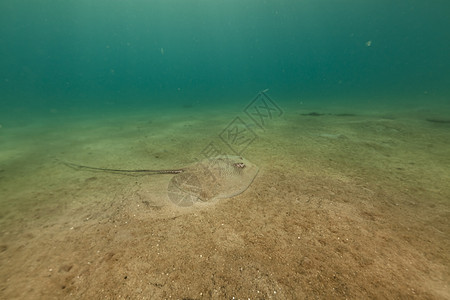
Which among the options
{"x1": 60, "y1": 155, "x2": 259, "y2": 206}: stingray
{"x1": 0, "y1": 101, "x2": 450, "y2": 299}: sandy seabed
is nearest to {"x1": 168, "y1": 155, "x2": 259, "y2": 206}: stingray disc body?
{"x1": 60, "y1": 155, "x2": 259, "y2": 206}: stingray

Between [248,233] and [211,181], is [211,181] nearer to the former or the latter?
[211,181]

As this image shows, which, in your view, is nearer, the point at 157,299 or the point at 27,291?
the point at 157,299

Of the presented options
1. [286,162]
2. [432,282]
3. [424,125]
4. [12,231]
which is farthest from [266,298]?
[424,125]

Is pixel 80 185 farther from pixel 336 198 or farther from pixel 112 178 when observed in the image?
pixel 336 198

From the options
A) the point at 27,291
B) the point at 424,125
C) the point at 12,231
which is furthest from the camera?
the point at 424,125

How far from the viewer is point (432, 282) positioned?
1925 mm

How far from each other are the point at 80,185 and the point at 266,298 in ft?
16.7

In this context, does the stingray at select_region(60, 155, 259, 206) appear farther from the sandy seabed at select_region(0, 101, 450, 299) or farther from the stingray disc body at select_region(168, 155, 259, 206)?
the sandy seabed at select_region(0, 101, 450, 299)

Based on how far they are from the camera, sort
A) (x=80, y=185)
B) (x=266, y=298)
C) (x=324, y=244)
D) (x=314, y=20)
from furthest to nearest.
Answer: (x=314, y=20) < (x=80, y=185) < (x=324, y=244) < (x=266, y=298)

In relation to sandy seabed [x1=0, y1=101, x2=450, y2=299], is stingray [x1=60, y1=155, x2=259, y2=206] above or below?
above

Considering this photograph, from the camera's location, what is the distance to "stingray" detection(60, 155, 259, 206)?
380 cm

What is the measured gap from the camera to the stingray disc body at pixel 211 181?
380cm

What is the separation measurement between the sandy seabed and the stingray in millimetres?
219

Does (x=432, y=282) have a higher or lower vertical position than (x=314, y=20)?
lower
